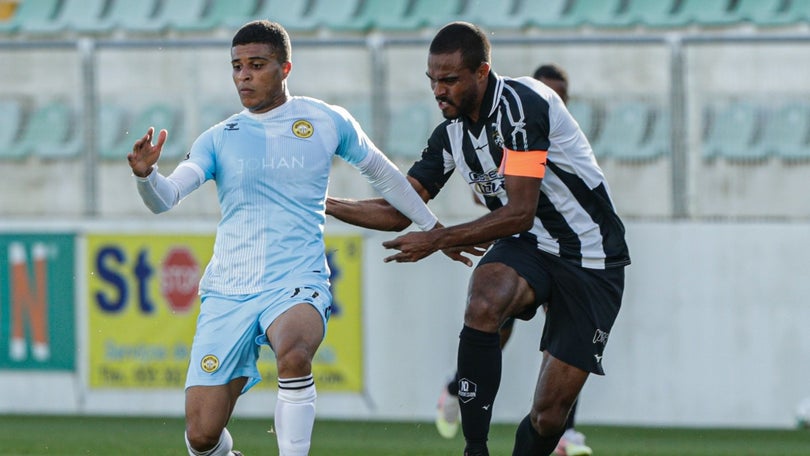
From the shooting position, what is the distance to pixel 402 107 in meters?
10.4

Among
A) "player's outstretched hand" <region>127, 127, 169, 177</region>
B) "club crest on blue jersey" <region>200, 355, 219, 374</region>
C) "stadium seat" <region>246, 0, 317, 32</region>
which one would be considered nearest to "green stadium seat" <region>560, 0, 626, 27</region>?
"stadium seat" <region>246, 0, 317, 32</region>

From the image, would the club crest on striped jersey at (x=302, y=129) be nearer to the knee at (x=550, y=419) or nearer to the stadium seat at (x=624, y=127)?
the knee at (x=550, y=419)

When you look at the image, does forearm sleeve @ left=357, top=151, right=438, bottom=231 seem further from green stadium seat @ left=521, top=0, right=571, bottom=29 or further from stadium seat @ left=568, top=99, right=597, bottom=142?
green stadium seat @ left=521, top=0, right=571, bottom=29

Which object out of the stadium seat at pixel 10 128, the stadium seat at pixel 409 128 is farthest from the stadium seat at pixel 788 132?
the stadium seat at pixel 10 128

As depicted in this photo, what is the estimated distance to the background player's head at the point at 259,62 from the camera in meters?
5.93

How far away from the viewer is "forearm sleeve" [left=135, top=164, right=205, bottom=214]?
5535mm

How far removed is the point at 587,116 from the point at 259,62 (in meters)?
4.60

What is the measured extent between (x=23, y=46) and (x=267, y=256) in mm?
5701

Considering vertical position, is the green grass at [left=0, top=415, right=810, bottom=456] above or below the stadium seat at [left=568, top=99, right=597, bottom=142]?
below

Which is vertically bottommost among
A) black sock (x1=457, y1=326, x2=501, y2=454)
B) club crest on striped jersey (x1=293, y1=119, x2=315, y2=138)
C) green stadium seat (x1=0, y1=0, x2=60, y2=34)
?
black sock (x1=457, y1=326, x2=501, y2=454)

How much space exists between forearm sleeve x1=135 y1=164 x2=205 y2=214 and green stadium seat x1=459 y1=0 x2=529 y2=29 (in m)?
8.47

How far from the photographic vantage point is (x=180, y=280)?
33.8 ft

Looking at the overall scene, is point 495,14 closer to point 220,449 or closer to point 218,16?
point 218,16

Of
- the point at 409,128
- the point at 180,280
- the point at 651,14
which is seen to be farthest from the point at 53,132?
the point at 651,14
